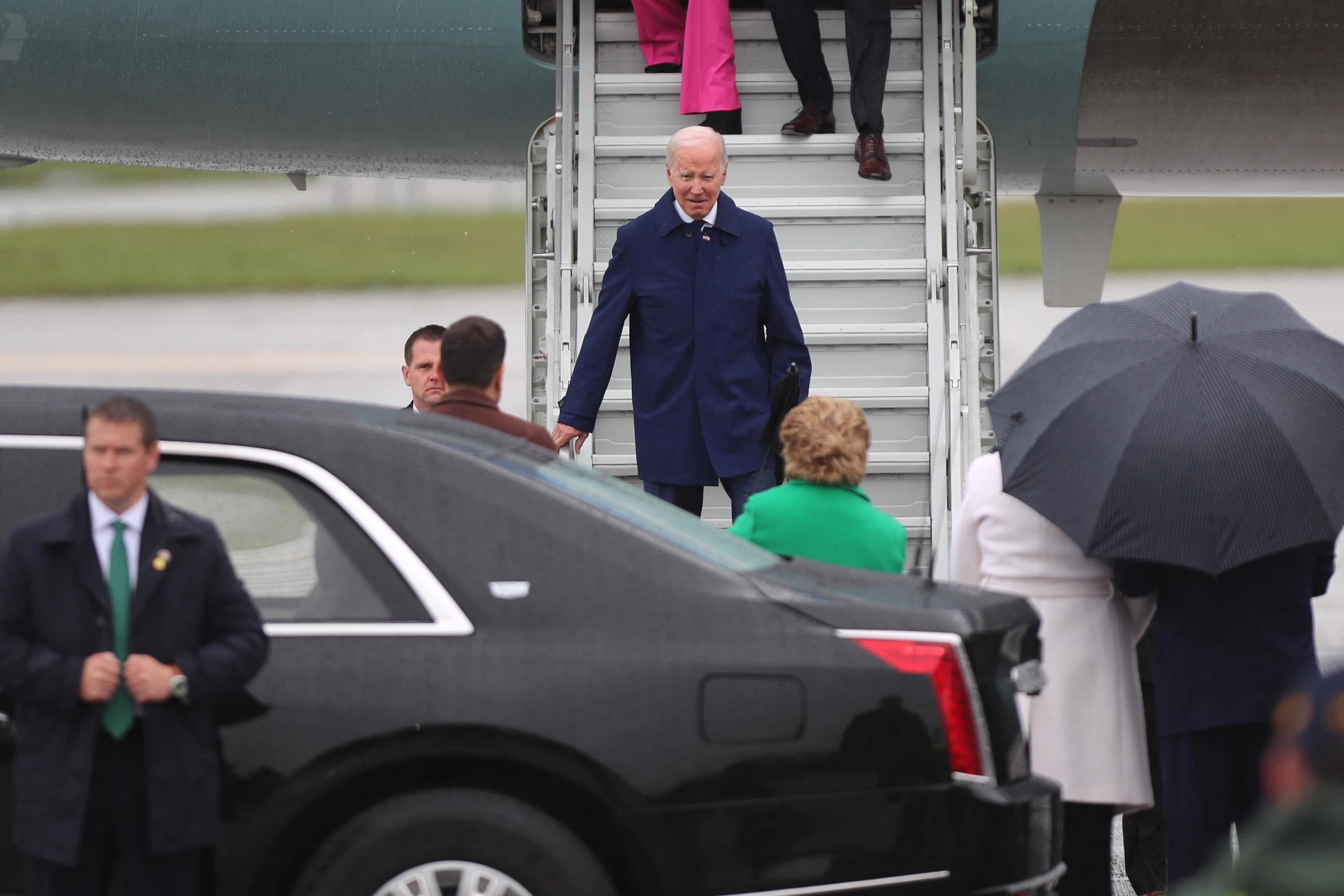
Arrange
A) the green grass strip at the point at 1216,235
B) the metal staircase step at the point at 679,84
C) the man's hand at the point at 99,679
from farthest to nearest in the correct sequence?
1. the green grass strip at the point at 1216,235
2. the metal staircase step at the point at 679,84
3. the man's hand at the point at 99,679

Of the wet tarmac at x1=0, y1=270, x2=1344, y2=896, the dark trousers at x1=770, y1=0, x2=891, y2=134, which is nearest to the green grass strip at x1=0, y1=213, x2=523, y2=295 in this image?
the wet tarmac at x1=0, y1=270, x2=1344, y2=896

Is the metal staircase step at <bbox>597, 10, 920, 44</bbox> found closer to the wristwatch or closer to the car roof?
the car roof

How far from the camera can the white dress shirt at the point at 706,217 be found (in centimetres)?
543

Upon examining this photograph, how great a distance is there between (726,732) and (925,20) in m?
4.88

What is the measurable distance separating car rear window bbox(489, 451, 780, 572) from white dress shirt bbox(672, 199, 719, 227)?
77.4 inches

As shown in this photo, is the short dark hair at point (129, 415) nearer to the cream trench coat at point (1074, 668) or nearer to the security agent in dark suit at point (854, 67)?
the cream trench coat at point (1074, 668)

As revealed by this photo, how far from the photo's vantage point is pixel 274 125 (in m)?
8.77

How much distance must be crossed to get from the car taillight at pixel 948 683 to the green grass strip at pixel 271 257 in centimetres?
1720

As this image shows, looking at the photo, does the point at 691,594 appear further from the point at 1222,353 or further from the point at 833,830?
the point at 1222,353

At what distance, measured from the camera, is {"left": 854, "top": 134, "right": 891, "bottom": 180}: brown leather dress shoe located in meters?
6.61

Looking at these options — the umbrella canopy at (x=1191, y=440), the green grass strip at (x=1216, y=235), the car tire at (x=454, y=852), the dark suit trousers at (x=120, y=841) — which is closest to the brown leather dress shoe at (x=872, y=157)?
the umbrella canopy at (x=1191, y=440)

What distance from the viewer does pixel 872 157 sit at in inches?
260

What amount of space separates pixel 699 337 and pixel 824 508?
164cm

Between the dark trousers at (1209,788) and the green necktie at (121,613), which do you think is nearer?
the green necktie at (121,613)
